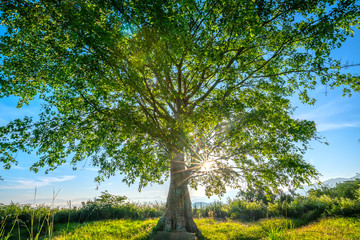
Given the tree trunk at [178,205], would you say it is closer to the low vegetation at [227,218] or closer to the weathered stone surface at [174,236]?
the weathered stone surface at [174,236]

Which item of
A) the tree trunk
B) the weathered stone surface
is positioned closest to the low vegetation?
the weathered stone surface

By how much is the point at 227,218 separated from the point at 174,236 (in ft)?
27.5

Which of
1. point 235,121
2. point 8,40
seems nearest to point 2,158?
point 8,40

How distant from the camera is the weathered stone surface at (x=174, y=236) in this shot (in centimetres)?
862

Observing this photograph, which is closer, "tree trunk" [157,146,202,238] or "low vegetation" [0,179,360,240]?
"low vegetation" [0,179,360,240]

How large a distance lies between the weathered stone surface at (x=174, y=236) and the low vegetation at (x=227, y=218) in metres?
0.56

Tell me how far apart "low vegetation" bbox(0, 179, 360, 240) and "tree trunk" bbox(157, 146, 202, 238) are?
859mm

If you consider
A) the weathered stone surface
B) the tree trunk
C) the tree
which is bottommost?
the weathered stone surface

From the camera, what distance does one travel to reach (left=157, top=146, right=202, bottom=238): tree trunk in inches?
394

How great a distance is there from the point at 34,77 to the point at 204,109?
8.81 m

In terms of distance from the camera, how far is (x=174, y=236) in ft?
29.1

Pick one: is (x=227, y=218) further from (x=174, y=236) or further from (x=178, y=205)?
(x=174, y=236)

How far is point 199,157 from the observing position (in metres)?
10.4

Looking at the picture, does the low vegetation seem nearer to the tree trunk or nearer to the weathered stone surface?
the weathered stone surface
